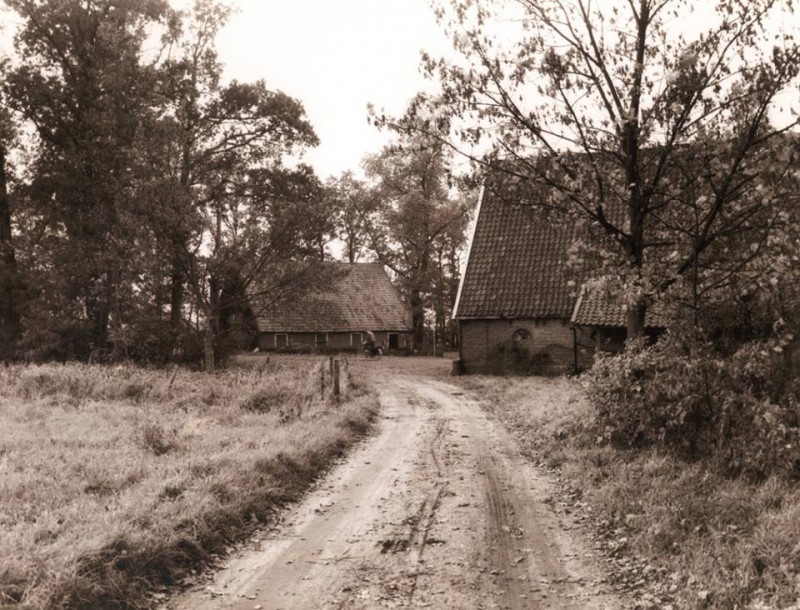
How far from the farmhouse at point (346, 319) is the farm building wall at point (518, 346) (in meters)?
15.8

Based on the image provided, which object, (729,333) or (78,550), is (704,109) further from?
(78,550)

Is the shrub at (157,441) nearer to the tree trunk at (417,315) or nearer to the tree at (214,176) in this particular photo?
the tree at (214,176)

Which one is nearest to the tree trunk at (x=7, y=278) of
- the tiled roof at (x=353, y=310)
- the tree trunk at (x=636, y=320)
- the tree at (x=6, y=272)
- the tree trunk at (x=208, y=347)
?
the tree at (x=6, y=272)

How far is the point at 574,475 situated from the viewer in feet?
32.8

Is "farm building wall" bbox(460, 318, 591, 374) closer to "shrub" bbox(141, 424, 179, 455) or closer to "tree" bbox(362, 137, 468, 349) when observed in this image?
"shrub" bbox(141, 424, 179, 455)

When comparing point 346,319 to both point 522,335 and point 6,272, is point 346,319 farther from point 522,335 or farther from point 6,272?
point 6,272

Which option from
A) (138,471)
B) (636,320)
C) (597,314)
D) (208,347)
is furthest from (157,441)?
(208,347)

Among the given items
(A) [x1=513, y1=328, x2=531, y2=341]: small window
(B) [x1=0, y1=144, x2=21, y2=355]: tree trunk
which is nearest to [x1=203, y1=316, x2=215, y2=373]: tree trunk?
(B) [x1=0, y1=144, x2=21, y2=355]: tree trunk

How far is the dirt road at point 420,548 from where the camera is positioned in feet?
20.1

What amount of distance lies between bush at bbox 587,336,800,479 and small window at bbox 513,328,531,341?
14.4 meters

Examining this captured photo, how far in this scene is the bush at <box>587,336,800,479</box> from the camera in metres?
8.86

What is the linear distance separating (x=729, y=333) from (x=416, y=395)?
995 centimetres

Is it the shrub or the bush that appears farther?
the shrub

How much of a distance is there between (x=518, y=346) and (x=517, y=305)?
1.54 meters
